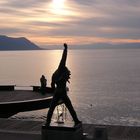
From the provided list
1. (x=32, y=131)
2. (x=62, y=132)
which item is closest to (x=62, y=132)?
(x=62, y=132)

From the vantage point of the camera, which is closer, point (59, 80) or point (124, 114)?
point (59, 80)

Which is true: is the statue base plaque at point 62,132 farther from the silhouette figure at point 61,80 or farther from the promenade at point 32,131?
the promenade at point 32,131

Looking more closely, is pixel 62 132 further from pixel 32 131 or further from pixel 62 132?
pixel 32 131

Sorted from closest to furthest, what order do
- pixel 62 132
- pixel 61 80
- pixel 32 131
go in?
pixel 62 132 → pixel 61 80 → pixel 32 131

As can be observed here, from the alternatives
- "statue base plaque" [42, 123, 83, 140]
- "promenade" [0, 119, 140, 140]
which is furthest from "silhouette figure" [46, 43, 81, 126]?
"promenade" [0, 119, 140, 140]

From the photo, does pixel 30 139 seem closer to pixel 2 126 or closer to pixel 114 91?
pixel 2 126

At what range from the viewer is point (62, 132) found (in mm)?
13500

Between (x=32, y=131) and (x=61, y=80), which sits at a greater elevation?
(x=61, y=80)

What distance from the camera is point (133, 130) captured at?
16.6 meters

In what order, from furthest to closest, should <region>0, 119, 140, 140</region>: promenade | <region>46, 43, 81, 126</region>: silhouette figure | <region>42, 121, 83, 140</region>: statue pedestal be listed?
<region>0, 119, 140, 140</region>: promenade < <region>46, 43, 81, 126</region>: silhouette figure < <region>42, 121, 83, 140</region>: statue pedestal

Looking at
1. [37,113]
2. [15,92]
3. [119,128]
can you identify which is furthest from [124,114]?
[119,128]

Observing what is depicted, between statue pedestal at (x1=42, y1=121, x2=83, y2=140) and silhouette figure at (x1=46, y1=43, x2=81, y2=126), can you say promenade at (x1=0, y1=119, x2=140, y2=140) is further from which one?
silhouette figure at (x1=46, y1=43, x2=81, y2=126)

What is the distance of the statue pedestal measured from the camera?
44.0 ft

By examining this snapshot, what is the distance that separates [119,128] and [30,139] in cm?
404
